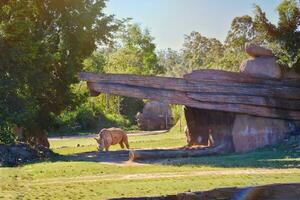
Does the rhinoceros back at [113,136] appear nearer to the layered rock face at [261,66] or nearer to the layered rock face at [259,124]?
the layered rock face at [259,124]

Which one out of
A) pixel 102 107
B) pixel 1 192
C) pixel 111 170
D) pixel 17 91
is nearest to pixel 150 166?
pixel 111 170

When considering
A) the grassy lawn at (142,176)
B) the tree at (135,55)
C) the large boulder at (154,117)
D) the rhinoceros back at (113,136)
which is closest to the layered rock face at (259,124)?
the grassy lawn at (142,176)

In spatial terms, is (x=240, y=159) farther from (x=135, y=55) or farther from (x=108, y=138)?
(x=135, y=55)

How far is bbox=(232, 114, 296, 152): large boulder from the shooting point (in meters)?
20.0

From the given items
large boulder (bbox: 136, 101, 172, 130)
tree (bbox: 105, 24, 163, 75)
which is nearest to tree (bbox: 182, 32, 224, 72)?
tree (bbox: 105, 24, 163, 75)

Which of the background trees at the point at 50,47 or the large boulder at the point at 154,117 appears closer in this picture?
the background trees at the point at 50,47

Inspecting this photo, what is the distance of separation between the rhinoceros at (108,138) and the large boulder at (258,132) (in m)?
5.74

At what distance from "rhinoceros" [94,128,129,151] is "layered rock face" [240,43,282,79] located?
6.45 metres

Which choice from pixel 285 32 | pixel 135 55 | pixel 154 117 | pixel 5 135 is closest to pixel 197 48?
pixel 135 55

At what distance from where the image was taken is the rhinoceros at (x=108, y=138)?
2302 cm

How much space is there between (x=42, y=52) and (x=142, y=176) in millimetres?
9894

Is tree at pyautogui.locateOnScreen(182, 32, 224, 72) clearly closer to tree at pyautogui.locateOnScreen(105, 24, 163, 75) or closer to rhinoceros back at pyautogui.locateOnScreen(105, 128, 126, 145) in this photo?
tree at pyautogui.locateOnScreen(105, 24, 163, 75)

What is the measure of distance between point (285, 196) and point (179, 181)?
5.58 meters

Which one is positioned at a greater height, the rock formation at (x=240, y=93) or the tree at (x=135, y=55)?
the tree at (x=135, y=55)
